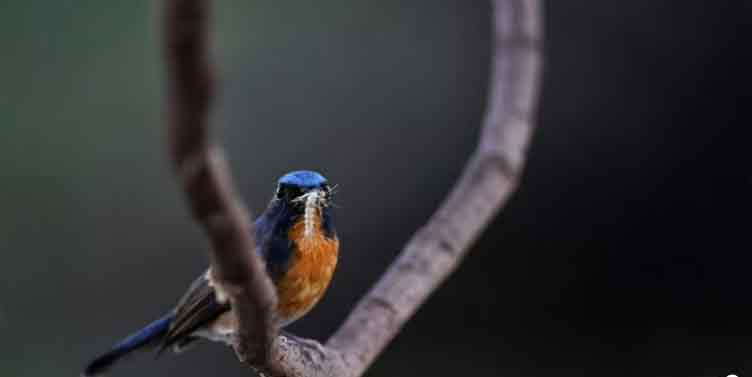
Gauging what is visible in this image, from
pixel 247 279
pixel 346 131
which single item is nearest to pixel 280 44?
pixel 346 131

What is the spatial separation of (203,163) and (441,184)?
4212 mm

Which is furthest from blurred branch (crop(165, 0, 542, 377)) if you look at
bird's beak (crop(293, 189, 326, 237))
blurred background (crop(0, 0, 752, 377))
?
blurred background (crop(0, 0, 752, 377))

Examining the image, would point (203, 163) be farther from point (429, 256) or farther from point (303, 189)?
point (429, 256)

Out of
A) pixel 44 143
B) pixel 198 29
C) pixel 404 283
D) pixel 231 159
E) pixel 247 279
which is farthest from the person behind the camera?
pixel 44 143

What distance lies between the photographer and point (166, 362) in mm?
5473

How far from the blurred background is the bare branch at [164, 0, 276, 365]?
11.8 feet

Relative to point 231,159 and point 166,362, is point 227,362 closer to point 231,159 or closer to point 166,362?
point 166,362

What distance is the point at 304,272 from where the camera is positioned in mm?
3236

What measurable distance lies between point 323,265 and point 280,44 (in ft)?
8.49

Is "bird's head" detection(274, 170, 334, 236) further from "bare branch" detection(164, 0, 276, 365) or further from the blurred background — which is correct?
the blurred background

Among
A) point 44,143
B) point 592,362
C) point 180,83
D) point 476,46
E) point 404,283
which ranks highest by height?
point 476,46

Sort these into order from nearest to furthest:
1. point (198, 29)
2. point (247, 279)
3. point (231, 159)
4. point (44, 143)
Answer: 1. point (198, 29)
2. point (247, 279)
3. point (231, 159)
4. point (44, 143)

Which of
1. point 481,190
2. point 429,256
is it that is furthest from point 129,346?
point 481,190

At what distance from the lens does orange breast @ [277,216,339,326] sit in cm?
322
